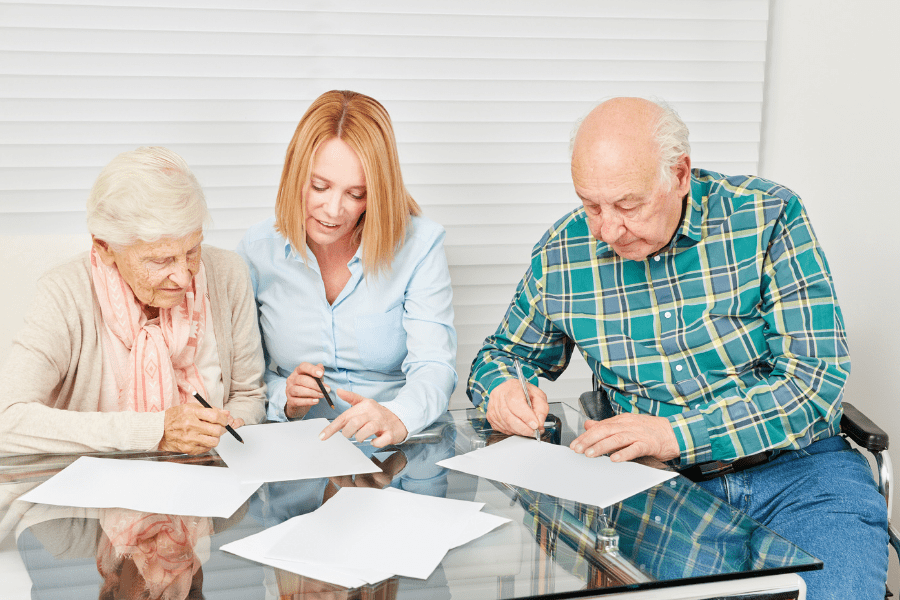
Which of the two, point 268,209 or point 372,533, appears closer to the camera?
point 372,533

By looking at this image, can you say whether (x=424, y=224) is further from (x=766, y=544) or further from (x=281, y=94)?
(x=766, y=544)

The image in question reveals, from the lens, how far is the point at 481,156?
2668 mm

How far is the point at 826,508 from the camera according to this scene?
161cm

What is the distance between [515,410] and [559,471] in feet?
0.81

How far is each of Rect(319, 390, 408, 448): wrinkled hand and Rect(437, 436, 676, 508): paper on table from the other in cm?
14

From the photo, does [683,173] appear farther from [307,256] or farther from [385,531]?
[385,531]

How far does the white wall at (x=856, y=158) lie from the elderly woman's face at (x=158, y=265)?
1.84m

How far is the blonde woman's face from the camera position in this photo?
6.25 feet

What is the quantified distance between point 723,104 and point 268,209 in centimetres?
161

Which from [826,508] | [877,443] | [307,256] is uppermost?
[307,256]

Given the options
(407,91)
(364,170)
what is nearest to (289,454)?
(364,170)

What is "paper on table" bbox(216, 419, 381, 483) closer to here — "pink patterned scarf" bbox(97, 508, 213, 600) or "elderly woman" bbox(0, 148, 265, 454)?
"elderly woman" bbox(0, 148, 265, 454)

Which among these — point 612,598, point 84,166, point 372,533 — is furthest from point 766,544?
point 84,166

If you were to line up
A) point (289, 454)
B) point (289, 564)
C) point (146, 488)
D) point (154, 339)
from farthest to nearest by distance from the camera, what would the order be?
1. point (154, 339)
2. point (289, 454)
3. point (146, 488)
4. point (289, 564)
